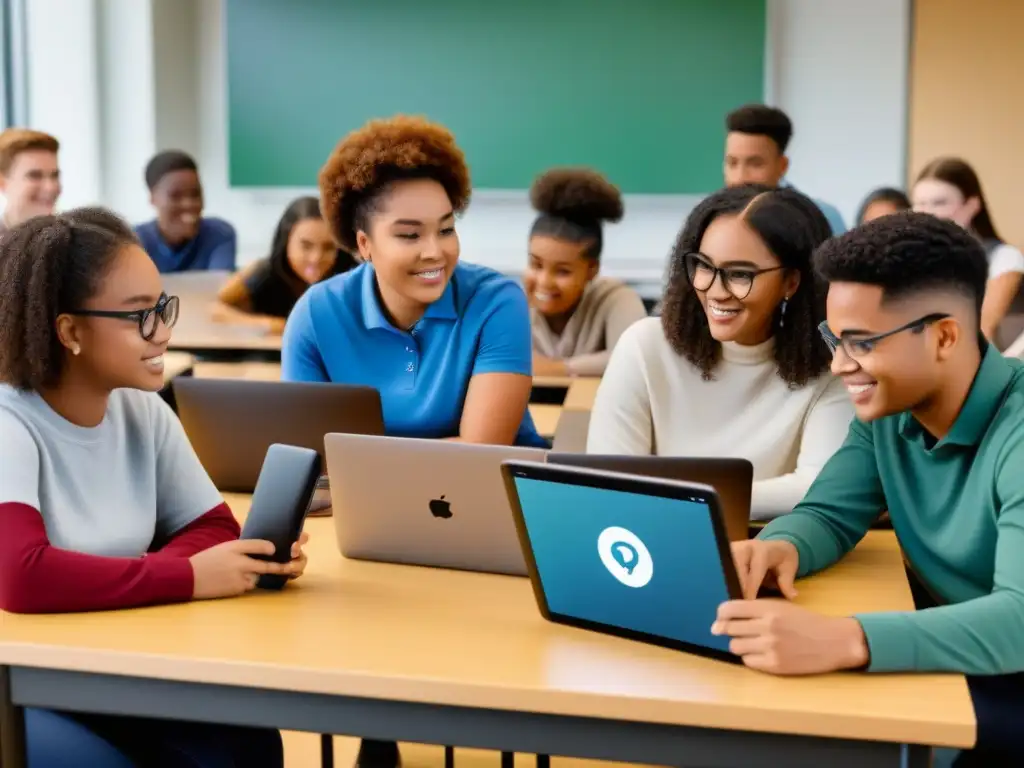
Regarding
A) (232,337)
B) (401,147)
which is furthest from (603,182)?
(401,147)

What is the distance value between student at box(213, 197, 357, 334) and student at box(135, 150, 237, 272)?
1.11 m

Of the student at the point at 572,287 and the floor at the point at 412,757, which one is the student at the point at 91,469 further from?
the student at the point at 572,287

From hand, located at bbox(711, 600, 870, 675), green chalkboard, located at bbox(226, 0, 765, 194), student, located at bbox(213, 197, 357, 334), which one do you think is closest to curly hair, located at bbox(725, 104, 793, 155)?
student, located at bbox(213, 197, 357, 334)

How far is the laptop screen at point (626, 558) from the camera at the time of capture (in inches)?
54.6

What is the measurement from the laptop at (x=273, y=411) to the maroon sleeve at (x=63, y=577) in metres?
0.44

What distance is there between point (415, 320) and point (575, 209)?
1567mm

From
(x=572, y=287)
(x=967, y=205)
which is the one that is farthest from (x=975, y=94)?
(x=572, y=287)

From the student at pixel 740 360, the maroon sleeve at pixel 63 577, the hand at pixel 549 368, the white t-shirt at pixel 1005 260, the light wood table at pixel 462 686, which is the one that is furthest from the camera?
the white t-shirt at pixel 1005 260

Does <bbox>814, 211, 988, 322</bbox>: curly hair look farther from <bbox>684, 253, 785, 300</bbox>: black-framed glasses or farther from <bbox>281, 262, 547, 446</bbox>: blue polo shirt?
<bbox>281, 262, 547, 446</bbox>: blue polo shirt

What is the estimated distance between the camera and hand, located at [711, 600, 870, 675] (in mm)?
1357

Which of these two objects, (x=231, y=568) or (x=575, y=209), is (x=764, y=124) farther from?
(x=231, y=568)

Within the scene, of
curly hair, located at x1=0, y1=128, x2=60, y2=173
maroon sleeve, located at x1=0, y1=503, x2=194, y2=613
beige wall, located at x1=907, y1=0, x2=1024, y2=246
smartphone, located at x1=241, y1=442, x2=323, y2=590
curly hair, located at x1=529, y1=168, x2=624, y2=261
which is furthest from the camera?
beige wall, located at x1=907, y1=0, x2=1024, y2=246

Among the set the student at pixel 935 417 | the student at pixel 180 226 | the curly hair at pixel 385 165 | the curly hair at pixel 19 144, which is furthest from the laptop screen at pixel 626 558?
the student at pixel 180 226

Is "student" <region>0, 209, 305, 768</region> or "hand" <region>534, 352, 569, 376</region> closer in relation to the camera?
"student" <region>0, 209, 305, 768</region>
